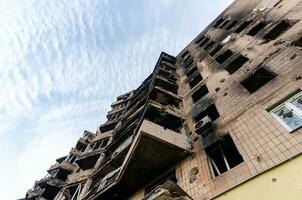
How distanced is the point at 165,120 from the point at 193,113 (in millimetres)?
1612

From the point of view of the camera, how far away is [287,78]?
8445mm

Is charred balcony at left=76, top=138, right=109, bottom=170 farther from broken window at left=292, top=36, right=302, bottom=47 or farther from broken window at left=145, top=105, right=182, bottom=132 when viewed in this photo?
broken window at left=292, top=36, right=302, bottom=47

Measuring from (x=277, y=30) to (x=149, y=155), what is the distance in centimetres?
948

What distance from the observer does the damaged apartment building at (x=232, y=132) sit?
20.9 feet

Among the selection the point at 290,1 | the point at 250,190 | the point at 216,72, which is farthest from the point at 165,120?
the point at 290,1

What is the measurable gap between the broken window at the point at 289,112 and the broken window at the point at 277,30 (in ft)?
20.9

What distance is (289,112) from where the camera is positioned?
7207 millimetres

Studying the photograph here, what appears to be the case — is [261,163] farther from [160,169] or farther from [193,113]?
[193,113]

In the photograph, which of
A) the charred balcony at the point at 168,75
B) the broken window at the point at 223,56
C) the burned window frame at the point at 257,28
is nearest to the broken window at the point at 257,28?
the burned window frame at the point at 257,28

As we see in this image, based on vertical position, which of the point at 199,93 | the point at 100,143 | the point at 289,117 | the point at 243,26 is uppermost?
the point at 243,26

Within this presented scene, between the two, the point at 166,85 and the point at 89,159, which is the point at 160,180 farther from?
the point at 89,159

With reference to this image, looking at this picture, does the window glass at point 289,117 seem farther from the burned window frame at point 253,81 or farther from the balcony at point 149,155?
the balcony at point 149,155

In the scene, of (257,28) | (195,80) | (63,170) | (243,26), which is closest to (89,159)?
(63,170)

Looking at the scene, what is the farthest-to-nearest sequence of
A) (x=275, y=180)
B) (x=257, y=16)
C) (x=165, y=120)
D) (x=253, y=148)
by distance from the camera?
(x=257, y=16) → (x=165, y=120) → (x=253, y=148) → (x=275, y=180)
